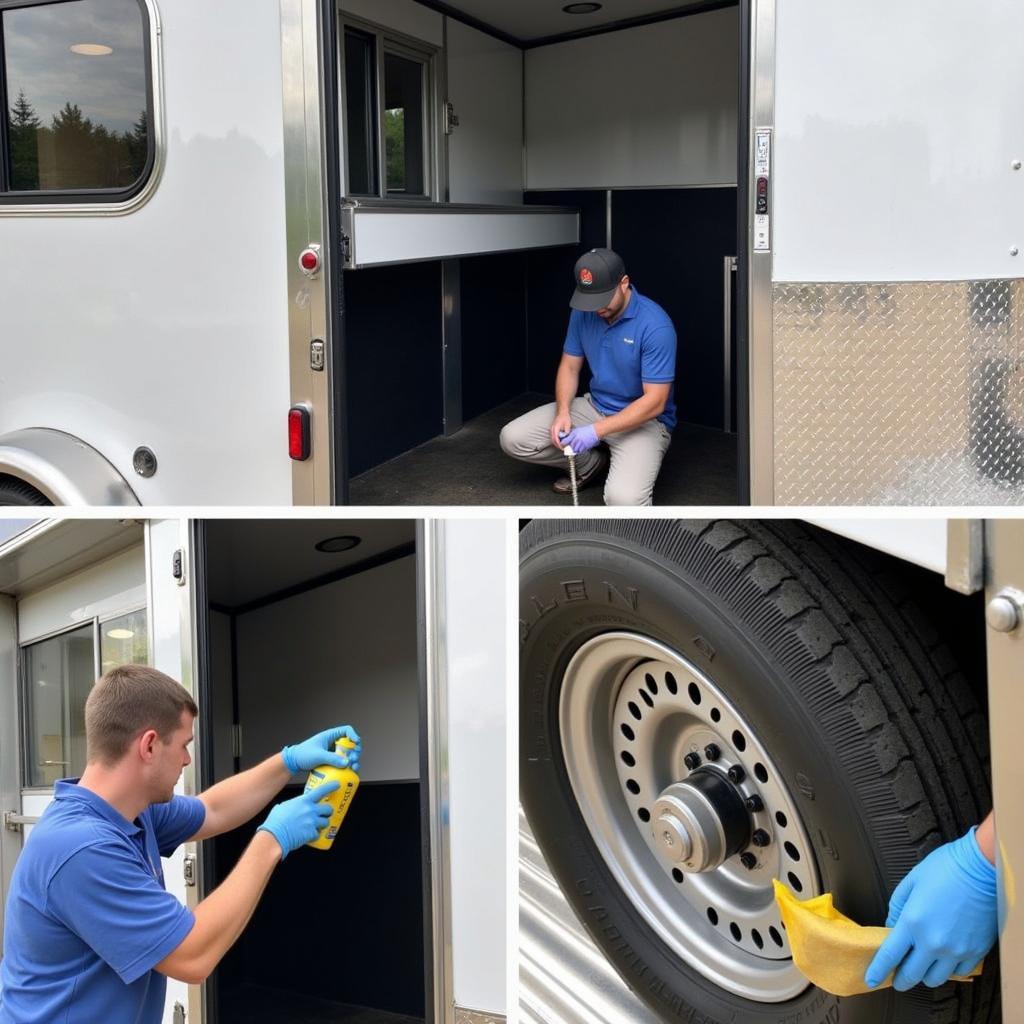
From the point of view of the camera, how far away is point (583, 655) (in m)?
2.43

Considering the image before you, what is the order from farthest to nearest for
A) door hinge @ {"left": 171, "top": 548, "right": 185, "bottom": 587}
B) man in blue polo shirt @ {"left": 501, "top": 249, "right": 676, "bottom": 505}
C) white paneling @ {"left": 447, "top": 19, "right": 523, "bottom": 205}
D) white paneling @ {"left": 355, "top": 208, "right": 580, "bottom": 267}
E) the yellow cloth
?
white paneling @ {"left": 447, "top": 19, "right": 523, "bottom": 205}
man in blue polo shirt @ {"left": 501, "top": 249, "right": 676, "bottom": 505}
white paneling @ {"left": 355, "top": 208, "right": 580, "bottom": 267}
door hinge @ {"left": 171, "top": 548, "right": 185, "bottom": 587}
the yellow cloth

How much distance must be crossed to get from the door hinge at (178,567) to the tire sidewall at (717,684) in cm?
87

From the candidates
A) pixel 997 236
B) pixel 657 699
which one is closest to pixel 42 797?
pixel 657 699

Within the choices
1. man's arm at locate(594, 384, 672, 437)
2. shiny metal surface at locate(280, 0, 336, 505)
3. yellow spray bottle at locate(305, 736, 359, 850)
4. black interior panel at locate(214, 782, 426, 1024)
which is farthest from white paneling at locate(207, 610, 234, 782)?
yellow spray bottle at locate(305, 736, 359, 850)

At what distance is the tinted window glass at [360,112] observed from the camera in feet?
15.0

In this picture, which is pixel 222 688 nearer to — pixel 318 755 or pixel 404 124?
pixel 404 124

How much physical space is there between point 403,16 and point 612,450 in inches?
79.8

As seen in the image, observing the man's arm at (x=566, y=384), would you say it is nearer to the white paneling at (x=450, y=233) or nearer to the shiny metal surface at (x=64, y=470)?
the white paneling at (x=450, y=233)

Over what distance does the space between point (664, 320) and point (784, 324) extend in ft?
5.31

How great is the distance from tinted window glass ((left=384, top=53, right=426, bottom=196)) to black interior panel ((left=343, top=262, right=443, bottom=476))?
378 mm

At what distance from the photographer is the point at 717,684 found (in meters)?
2.06

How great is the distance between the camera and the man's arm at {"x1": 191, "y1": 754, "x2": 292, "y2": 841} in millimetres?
2619

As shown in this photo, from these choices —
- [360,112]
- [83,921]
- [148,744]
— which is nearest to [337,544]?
[360,112]

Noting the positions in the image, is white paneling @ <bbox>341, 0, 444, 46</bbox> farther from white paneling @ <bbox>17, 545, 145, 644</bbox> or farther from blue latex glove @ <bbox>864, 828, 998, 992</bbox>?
blue latex glove @ <bbox>864, 828, 998, 992</bbox>
